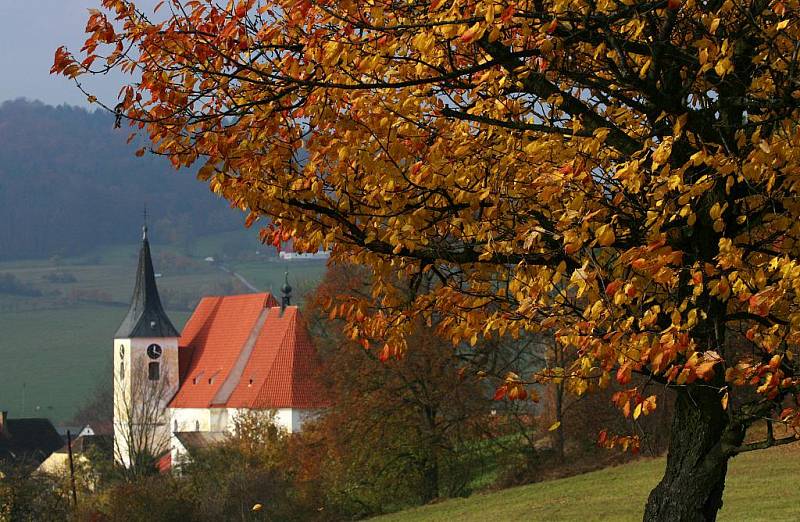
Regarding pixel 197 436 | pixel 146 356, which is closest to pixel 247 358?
pixel 197 436

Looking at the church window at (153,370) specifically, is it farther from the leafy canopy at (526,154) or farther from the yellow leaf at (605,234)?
the yellow leaf at (605,234)

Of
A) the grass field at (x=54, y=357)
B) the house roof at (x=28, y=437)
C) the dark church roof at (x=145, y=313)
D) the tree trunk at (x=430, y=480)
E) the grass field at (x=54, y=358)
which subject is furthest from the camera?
the grass field at (x=54, y=358)

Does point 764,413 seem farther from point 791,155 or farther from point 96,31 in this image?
point 96,31

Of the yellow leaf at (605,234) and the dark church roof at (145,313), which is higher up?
the dark church roof at (145,313)

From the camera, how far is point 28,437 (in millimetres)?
100750

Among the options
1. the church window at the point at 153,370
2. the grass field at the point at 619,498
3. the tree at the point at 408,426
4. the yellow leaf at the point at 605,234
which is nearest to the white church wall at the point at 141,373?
the church window at the point at 153,370

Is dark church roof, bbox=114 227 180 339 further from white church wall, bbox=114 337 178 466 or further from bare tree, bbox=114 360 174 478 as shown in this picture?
bare tree, bbox=114 360 174 478

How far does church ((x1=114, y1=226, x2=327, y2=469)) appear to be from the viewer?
6378 cm

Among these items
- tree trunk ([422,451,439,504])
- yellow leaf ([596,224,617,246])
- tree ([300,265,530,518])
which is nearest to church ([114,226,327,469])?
tree ([300,265,530,518])

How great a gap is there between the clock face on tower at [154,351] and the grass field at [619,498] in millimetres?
49367

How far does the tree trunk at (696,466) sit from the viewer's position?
8.05 metres

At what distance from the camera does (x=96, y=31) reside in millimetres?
7742

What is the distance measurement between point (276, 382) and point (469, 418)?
29617 millimetres

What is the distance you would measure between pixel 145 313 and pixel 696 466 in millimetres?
76525
